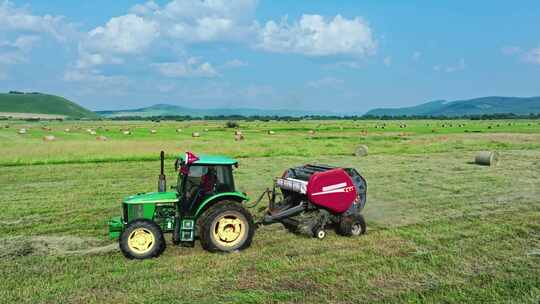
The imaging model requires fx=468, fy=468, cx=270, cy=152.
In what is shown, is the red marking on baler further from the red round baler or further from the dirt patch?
the dirt patch

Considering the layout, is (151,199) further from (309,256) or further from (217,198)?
(309,256)

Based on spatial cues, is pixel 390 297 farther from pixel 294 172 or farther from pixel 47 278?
pixel 47 278

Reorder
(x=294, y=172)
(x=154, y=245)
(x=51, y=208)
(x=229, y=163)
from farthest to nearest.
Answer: (x=51, y=208) < (x=294, y=172) < (x=229, y=163) < (x=154, y=245)

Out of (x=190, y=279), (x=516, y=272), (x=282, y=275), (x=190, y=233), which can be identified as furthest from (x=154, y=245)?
(x=516, y=272)

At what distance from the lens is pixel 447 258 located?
30.1 feet

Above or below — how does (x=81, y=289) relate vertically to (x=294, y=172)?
below

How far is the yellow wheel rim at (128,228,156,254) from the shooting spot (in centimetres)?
905

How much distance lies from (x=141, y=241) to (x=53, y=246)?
8.23ft

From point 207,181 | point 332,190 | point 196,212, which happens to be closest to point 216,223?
point 196,212

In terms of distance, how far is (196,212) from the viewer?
952cm

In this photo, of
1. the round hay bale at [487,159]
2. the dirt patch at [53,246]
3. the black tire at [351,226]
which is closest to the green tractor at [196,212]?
the dirt patch at [53,246]

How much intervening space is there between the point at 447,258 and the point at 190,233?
5.08 meters

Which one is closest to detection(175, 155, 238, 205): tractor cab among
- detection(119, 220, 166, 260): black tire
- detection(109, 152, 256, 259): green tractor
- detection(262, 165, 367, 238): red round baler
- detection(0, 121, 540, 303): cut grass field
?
detection(109, 152, 256, 259): green tractor

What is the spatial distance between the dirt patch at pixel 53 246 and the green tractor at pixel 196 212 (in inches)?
26.6
